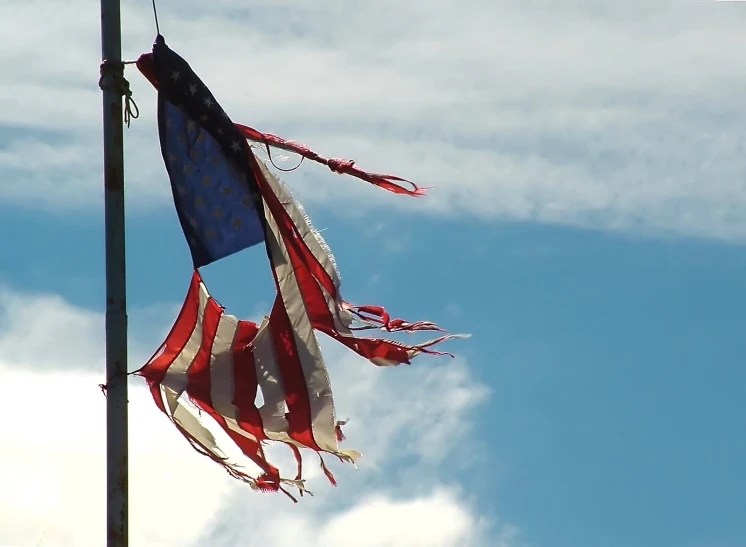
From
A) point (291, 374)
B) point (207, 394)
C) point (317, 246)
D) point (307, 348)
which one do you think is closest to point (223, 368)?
point (207, 394)

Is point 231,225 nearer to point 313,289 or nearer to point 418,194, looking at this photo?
point 313,289

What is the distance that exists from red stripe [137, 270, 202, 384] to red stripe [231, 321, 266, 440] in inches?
19.4

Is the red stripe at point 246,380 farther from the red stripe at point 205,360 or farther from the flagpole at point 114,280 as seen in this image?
the flagpole at point 114,280

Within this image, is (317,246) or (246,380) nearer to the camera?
(246,380)

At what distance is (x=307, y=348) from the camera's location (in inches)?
503

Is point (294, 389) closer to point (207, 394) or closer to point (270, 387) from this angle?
point (270, 387)

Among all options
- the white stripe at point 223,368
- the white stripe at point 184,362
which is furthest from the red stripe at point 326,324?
the white stripe at point 184,362

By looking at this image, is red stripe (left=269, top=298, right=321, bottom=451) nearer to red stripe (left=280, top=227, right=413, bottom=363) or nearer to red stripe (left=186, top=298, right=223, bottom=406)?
red stripe (left=280, top=227, right=413, bottom=363)

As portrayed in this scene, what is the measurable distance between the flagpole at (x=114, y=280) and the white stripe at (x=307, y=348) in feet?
7.98

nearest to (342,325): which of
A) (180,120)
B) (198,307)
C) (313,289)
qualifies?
(313,289)

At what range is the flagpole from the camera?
10266 mm

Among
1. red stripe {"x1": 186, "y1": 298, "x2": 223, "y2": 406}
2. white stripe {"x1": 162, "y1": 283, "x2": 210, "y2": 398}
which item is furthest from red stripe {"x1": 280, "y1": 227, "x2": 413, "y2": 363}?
white stripe {"x1": 162, "y1": 283, "x2": 210, "y2": 398}

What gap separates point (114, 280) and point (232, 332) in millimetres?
2395

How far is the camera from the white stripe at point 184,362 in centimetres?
1235
